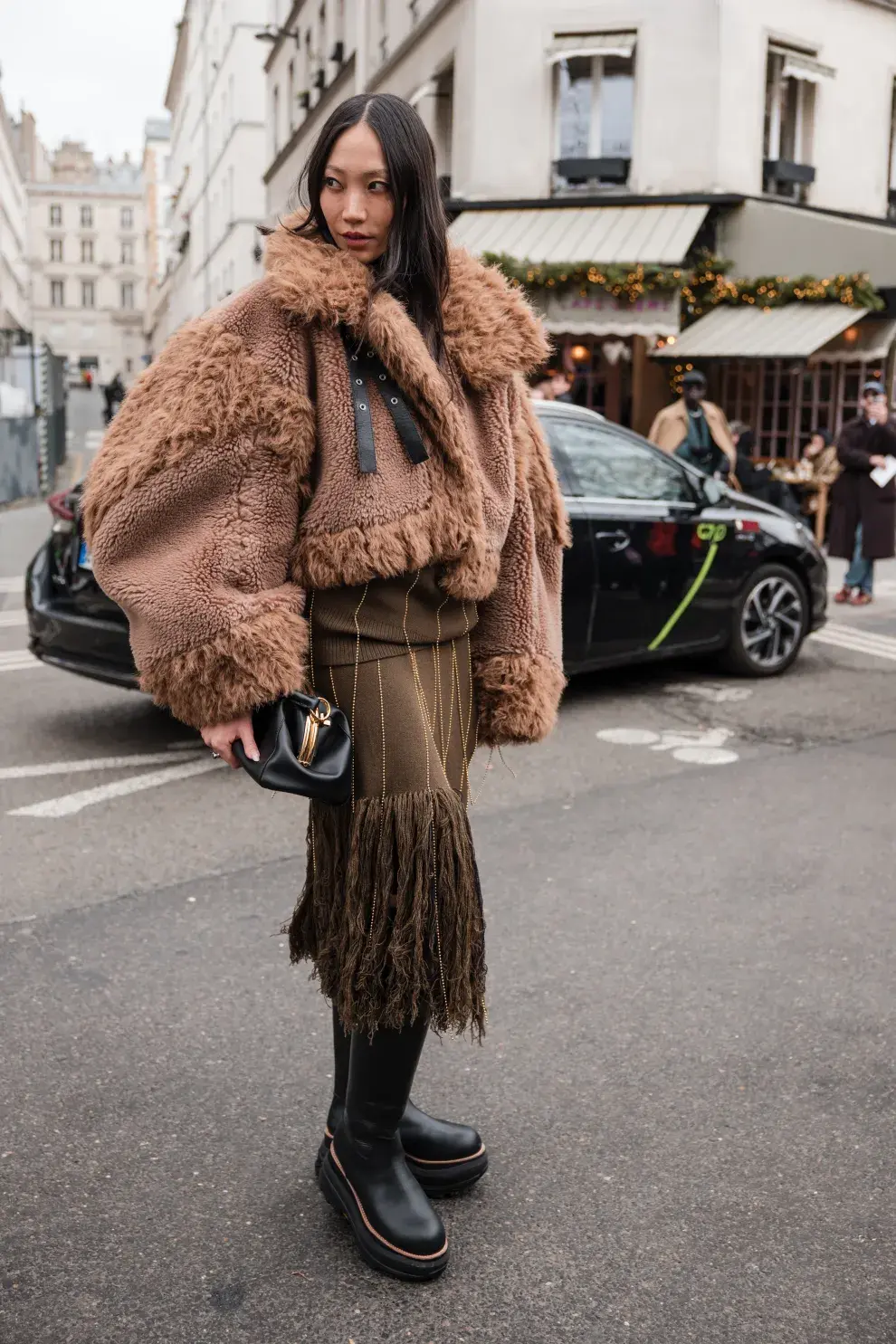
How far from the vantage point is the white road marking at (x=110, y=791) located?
524 centimetres

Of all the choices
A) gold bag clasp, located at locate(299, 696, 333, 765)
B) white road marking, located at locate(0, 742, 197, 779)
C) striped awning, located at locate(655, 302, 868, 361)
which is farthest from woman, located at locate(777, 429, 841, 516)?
gold bag clasp, located at locate(299, 696, 333, 765)

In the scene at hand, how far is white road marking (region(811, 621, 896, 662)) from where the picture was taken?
9.01 m

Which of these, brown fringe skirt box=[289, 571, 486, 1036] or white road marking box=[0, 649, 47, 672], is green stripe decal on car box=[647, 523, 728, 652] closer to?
white road marking box=[0, 649, 47, 672]

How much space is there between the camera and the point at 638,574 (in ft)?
22.9

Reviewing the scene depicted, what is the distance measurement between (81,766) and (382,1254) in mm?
3877

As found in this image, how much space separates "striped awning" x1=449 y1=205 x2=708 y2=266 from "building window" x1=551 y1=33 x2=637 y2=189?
A: 48 centimetres

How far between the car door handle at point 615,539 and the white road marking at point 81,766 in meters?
2.37

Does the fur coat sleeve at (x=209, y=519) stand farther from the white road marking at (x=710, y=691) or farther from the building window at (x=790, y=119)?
the building window at (x=790, y=119)

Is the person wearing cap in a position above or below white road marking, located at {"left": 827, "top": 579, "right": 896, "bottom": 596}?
above

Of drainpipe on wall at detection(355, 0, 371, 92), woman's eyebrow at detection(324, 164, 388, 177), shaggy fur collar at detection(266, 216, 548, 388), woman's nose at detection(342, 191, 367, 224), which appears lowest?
shaggy fur collar at detection(266, 216, 548, 388)

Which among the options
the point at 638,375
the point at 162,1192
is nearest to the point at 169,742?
the point at 162,1192

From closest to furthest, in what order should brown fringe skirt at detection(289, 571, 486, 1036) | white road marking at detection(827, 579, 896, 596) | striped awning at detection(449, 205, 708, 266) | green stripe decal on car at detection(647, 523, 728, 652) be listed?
1. brown fringe skirt at detection(289, 571, 486, 1036)
2. green stripe decal on car at detection(647, 523, 728, 652)
3. white road marking at detection(827, 579, 896, 596)
4. striped awning at detection(449, 205, 708, 266)

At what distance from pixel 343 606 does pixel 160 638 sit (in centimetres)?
31

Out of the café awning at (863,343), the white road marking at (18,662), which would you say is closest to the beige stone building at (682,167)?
the café awning at (863,343)
